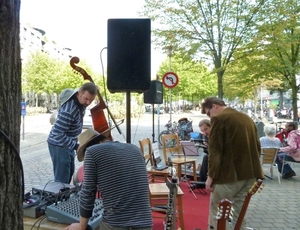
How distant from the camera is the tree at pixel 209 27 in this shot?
1108cm

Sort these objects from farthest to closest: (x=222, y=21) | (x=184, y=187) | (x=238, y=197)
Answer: (x=222, y=21) < (x=184, y=187) < (x=238, y=197)

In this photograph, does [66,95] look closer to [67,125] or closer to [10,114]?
[67,125]

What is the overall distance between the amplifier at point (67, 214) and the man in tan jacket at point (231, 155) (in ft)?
4.10

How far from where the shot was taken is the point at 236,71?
12898mm

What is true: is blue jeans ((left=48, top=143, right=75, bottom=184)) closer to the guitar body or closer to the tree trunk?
the guitar body

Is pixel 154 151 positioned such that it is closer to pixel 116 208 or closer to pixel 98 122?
pixel 98 122

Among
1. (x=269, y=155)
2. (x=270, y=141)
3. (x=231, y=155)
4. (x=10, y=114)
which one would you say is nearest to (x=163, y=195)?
(x=231, y=155)

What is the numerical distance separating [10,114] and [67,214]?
1088mm

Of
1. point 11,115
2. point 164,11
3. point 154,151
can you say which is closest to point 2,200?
point 11,115

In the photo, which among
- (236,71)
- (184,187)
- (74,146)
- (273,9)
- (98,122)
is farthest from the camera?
(236,71)

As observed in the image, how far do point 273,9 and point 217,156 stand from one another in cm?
881

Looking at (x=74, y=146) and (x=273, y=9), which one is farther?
(x=273, y=9)

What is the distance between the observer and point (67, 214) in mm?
2240

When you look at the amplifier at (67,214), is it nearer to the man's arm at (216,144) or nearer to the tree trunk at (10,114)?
the tree trunk at (10,114)
